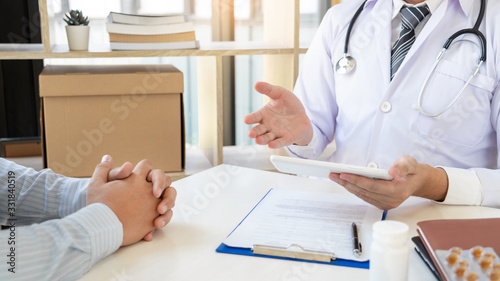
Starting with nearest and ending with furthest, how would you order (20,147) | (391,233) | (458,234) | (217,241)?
(391,233) → (458,234) → (217,241) → (20,147)

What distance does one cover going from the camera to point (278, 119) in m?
1.32

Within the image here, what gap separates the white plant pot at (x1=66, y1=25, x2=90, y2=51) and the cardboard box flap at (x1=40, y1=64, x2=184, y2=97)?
0.09 meters

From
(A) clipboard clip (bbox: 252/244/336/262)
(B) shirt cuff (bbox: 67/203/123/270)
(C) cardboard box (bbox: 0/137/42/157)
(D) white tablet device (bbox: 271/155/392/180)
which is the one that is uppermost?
(D) white tablet device (bbox: 271/155/392/180)

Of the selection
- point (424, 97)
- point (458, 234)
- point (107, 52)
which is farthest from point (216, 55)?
point (458, 234)

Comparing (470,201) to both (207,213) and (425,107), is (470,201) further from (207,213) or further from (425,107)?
(207,213)

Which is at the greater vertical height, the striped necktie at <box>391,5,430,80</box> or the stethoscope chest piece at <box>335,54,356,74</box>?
the striped necktie at <box>391,5,430,80</box>

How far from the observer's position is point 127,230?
886mm

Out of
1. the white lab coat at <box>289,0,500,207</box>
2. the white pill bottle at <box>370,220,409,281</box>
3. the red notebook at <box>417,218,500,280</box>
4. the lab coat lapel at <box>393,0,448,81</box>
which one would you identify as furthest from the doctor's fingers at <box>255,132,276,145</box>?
the white pill bottle at <box>370,220,409,281</box>

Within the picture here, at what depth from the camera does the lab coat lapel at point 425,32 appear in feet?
4.54

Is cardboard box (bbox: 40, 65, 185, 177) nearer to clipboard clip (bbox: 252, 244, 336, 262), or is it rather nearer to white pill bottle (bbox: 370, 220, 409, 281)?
clipboard clip (bbox: 252, 244, 336, 262)

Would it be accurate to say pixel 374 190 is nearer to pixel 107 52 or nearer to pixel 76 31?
pixel 107 52

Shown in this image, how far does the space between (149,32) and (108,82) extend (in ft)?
0.78

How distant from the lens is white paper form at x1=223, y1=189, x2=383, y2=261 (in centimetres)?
88

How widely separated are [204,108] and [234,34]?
484 mm
